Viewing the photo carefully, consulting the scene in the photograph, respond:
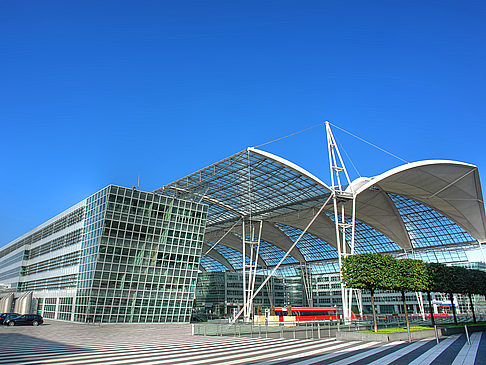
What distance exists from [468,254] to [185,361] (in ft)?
240

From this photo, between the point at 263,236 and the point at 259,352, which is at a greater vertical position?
the point at 263,236

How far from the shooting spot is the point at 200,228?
5169 centimetres

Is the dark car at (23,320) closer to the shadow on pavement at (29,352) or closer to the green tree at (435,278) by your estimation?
the shadow on pavement at (29,352)

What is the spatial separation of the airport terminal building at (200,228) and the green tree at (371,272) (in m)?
16.1

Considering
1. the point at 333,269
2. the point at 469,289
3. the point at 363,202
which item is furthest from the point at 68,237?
the point at 333,269

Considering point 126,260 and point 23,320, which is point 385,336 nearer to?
point 126,260

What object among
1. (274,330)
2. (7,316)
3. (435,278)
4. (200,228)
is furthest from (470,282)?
(7,316)

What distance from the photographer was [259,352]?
18.5 m

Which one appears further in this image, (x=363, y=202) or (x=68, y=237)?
(x=363, y=202)

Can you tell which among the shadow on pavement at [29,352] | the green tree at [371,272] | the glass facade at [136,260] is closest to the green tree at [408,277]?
the green tree at [371,272]

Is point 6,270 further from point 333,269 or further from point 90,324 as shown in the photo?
point 333,269

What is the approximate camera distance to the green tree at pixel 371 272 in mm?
28969

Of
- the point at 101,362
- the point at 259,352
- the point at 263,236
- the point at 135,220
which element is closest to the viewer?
the point at 101,362

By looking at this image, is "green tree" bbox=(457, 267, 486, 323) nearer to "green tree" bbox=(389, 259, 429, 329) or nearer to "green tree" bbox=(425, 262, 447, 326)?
"green tree" bbox=(425, 262, 447, 326)
